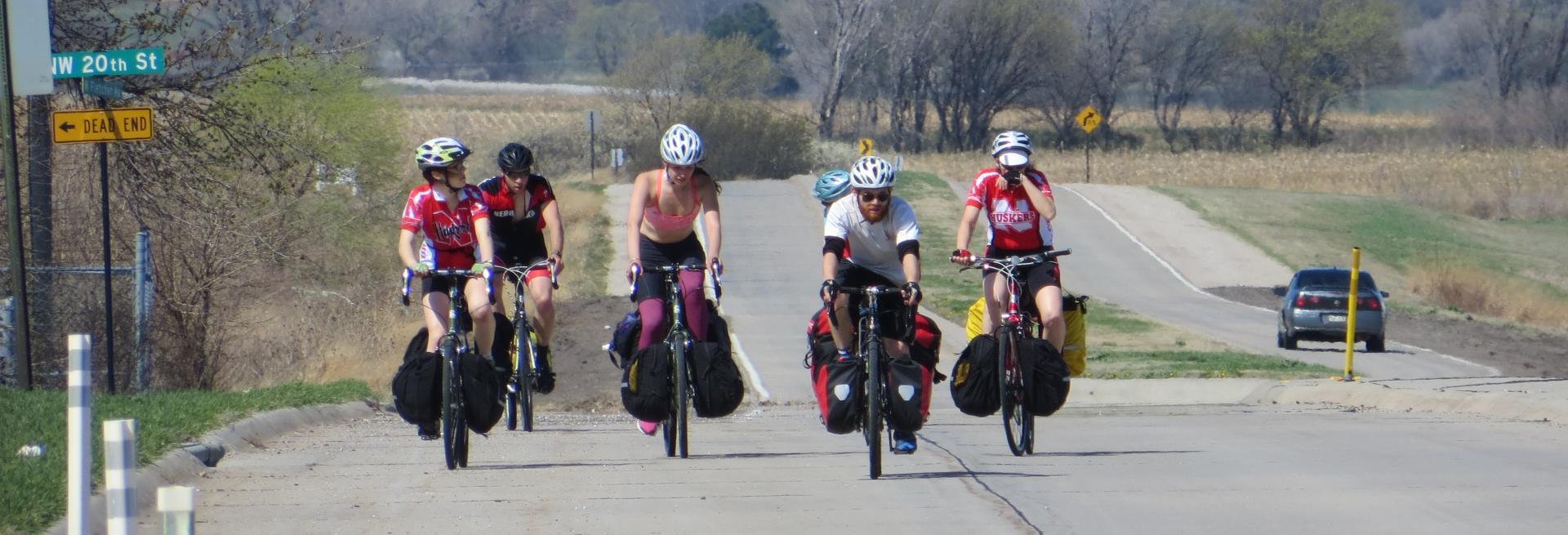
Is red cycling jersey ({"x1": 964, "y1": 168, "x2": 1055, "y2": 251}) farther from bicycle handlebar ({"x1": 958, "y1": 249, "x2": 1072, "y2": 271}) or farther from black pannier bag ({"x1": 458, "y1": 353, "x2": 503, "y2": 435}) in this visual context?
black pannier bag ({"x1": 458, "y1": 353, "x2": 503, "y2": 435})

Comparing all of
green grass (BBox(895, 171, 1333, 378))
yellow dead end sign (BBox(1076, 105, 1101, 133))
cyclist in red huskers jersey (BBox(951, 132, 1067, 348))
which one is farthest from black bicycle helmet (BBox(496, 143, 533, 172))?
yellow dead end sign (BBox(1076, 105, 1101, 133))

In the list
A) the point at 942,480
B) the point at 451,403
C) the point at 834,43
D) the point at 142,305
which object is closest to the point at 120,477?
the point at 451,403

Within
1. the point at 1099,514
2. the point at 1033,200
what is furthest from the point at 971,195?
the point at 1099,514

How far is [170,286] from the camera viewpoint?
1703 cm

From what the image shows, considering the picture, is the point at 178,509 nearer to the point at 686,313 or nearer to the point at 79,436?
the point at 79,436

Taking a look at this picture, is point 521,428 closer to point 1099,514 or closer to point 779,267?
point 1099,514

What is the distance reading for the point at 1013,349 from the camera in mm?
9836

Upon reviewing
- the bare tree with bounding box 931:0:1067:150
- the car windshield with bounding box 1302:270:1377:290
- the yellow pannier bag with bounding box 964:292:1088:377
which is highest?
the bare tree with bounding box 931:0:1067:150

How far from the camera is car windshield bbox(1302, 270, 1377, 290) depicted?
26406 mm

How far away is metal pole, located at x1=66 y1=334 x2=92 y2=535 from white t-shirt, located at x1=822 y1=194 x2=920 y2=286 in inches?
179

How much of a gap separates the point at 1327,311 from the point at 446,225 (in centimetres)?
1907

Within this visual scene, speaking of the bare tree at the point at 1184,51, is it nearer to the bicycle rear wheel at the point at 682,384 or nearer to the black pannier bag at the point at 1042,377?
the black pannier bag at the point at 1042,377

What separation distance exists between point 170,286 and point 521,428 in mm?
6313

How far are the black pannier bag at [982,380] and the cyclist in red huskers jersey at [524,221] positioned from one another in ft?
9.49
